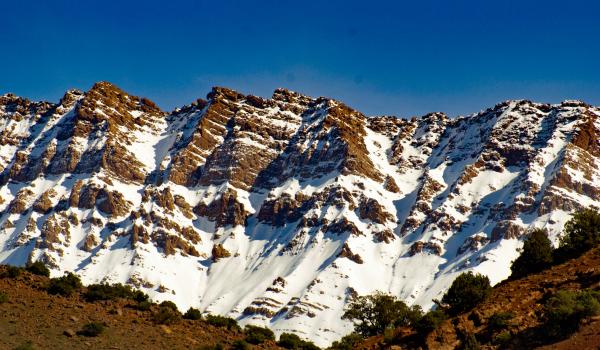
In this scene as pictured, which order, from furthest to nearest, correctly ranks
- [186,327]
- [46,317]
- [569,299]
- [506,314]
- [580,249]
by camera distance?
[580,249] < [186,327] < [46,317] < [506,314] < [569,299]

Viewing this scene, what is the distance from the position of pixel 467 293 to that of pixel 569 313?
38.8ft

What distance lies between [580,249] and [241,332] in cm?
2757

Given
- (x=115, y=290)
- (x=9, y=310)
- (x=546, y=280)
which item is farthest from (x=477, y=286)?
(x=9, y=310)

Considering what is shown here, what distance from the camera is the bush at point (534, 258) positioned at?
6078 cm

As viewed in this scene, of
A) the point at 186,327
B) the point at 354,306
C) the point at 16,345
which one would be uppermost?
the point at 354,306

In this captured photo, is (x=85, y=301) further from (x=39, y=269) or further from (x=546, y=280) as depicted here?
(x=546, y=280)

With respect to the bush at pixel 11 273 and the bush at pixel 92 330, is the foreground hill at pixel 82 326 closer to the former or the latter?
the bush at pixel 92 330

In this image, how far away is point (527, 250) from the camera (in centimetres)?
6244

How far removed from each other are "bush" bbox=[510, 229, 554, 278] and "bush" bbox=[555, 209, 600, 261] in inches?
51.5

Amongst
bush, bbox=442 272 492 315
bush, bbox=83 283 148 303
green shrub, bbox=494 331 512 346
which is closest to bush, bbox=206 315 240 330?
bush, bbox=83 283 148 303

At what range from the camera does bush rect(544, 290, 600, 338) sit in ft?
144

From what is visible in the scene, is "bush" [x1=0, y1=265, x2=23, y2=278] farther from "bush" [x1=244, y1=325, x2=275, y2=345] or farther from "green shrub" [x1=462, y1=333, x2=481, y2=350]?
"green shrub" [x1=462, y1=333, x2=481, y2=350]

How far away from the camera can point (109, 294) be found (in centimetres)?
6216

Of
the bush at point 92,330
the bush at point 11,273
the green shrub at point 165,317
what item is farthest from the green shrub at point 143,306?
the bush at point 11,273
